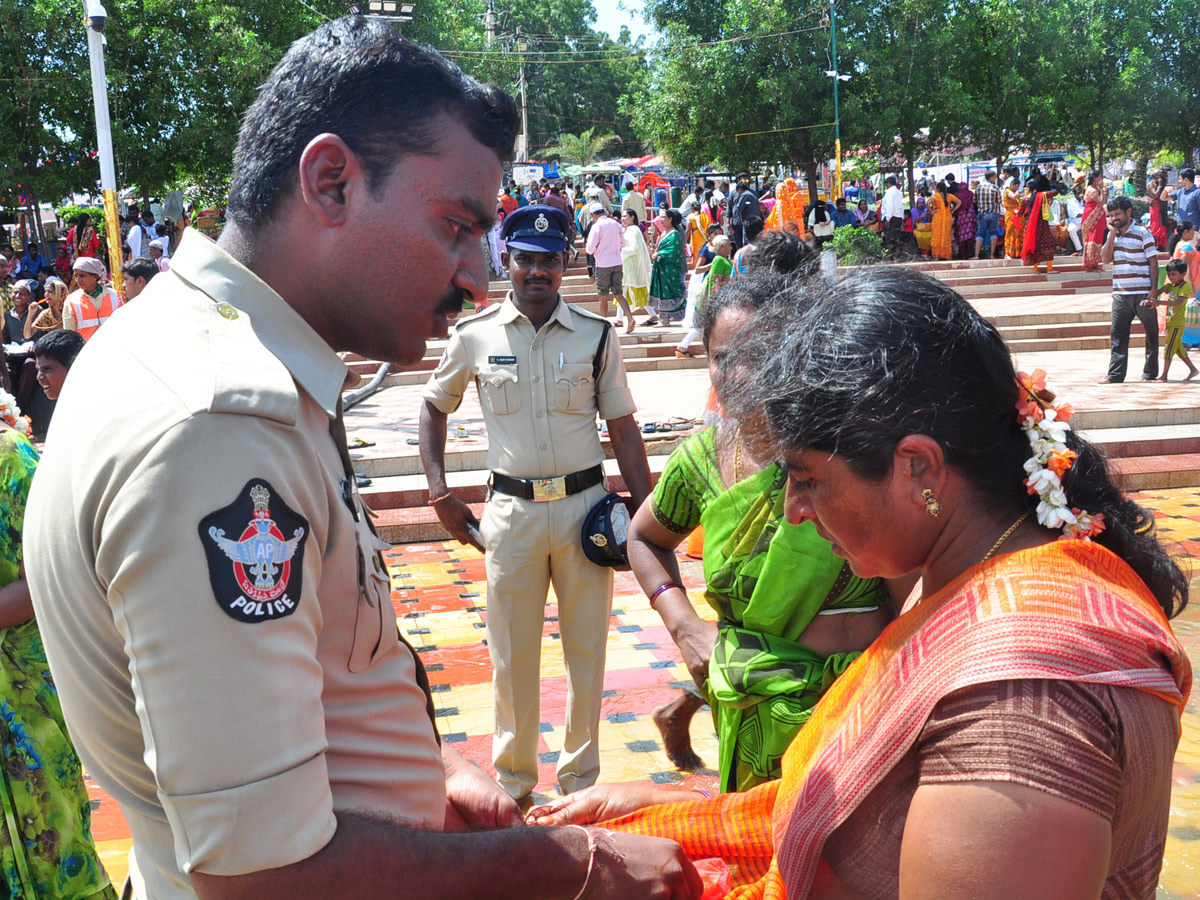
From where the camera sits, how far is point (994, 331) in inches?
62.6

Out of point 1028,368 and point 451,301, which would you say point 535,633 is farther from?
point 1028,368

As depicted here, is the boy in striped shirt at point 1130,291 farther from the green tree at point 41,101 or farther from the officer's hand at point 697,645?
the green tree at point 41,101

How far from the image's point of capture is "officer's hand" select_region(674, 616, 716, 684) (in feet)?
9.25

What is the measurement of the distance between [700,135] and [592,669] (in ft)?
84.8

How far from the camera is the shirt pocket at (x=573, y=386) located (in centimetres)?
412

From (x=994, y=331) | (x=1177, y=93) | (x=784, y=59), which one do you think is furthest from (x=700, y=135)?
(x=994, y=331)

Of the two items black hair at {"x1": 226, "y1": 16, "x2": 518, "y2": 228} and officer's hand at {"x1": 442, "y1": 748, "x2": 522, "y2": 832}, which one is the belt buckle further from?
black hair at {"x1": 226, "y1": 16, "x2": 518, "y2": 228}

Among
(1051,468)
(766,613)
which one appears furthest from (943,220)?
(1051,468)

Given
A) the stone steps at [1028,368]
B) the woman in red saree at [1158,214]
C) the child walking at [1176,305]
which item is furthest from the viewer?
the woman in red saree at [1158,214]

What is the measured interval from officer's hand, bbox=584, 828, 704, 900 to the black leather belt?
2.53 m

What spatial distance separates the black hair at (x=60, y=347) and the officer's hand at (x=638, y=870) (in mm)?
4865

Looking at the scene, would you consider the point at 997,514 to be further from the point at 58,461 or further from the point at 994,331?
the point at 58,461

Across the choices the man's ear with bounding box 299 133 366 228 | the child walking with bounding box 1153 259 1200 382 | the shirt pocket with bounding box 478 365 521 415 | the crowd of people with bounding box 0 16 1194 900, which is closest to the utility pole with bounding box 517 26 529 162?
the child walking with bounding box 1153 259 1200 382

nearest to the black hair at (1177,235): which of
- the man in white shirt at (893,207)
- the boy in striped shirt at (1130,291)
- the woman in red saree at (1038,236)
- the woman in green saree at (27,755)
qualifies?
the woman in red saree at (1038,236)
